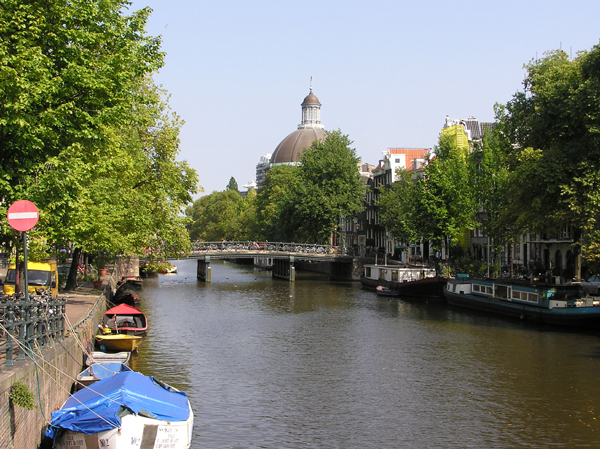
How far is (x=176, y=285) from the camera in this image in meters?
76.9

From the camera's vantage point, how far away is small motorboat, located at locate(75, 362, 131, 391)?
22.3 metres

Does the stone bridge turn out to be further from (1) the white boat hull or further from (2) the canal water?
(1) the white boat hull

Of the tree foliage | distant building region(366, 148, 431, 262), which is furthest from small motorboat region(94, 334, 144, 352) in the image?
distant building region(366, 148, 431, 262)

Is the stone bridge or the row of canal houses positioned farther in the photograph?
the stone bridge

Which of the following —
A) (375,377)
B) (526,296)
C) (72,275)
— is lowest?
(375,377)

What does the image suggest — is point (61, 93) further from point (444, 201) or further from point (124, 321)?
point (444, 201)

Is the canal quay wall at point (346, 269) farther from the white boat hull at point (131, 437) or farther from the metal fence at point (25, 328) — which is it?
the white boat hull at point (131, 437)

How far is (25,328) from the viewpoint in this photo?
54.7ft

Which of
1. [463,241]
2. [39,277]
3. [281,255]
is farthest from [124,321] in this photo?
[463,241]

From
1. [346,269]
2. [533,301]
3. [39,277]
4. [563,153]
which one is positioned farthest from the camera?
[346,269]

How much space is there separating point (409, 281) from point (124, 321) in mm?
35435

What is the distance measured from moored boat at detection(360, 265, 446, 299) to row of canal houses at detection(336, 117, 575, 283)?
6.41 m

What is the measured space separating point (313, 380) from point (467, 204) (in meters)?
40.6

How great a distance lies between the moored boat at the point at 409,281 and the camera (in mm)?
64312
